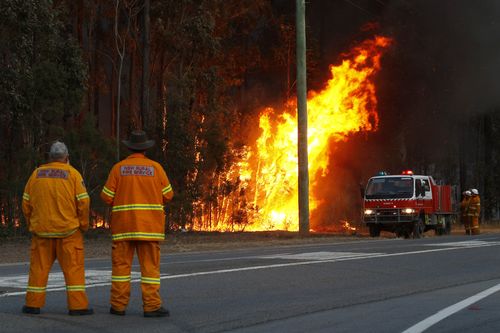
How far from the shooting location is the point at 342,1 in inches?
1684

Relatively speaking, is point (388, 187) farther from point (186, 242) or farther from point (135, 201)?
point (135, 201)

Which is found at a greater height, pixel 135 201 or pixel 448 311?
pixel 135 201

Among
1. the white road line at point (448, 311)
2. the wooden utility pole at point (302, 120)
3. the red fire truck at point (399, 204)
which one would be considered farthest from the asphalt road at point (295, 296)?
the red fire truck at point (399, 204)

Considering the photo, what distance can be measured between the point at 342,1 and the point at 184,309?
112ft

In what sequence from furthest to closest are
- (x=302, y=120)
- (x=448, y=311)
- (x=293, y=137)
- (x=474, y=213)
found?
(x=293, y=137)
(x=474, y=213)
(x=302, y=120)
(x=448, y=311)

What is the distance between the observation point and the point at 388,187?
31.2 meters

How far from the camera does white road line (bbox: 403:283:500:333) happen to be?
30.4ft

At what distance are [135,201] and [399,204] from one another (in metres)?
22.2

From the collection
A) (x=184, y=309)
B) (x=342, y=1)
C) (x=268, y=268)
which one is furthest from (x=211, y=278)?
(x=342, y=1)

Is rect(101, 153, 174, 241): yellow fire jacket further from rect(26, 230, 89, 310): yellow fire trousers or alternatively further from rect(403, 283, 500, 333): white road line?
rect(403, 283, 500, 333): white road line

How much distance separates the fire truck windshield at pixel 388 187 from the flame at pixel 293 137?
17.6ft

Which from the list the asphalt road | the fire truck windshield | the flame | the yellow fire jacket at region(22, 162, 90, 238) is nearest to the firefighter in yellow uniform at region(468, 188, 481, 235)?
the fire truck windshield

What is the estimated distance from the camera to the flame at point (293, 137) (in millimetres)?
35906

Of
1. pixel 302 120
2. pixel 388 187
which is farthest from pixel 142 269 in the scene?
pixel 388 187
